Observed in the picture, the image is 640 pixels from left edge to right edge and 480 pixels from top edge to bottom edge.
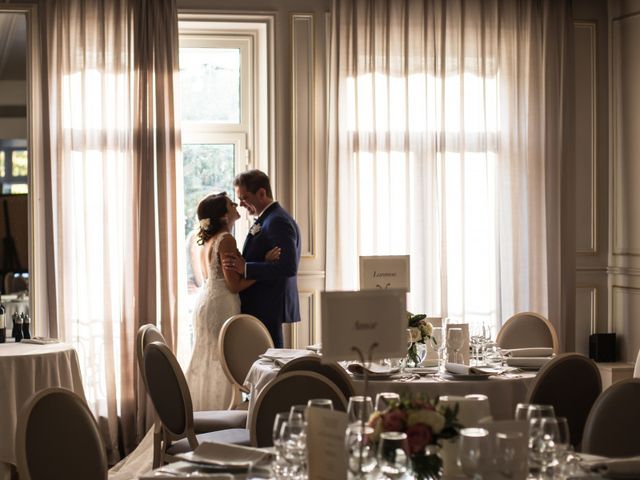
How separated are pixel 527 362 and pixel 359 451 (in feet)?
7.63

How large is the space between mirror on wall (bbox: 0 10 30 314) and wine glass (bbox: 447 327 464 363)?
331cm

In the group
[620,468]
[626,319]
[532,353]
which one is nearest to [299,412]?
[620,468]

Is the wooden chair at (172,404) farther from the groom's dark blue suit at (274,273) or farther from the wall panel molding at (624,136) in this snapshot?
the wall panel molding at (624,136)

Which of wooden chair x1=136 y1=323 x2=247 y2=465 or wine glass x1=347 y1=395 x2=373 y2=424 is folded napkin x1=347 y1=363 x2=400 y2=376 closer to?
wooden chair x1=136 y1=323 x2=247 y2=465

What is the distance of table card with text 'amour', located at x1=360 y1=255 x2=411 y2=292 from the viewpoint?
167 inches

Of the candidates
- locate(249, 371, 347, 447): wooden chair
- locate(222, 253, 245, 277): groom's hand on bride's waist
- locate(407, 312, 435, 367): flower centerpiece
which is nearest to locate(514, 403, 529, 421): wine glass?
locate(249, 371, 347, 447): wooden chair

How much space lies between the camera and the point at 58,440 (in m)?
2.80

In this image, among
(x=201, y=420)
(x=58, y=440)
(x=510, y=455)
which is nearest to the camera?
(x=510, y=455)

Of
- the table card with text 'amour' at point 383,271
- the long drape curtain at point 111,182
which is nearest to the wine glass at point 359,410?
the table card with text 'amour' at point 383,271

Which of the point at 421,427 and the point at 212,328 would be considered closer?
the point at 421,427

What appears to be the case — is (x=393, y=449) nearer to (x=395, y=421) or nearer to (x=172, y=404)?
(x=395, y=421)

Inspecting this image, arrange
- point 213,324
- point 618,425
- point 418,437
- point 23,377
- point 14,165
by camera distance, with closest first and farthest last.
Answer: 1. point 418,437
2. point 618,425
3. point 23,377
4. point 213,324
5. point 14,165

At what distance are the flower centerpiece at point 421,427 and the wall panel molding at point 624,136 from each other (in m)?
4.77

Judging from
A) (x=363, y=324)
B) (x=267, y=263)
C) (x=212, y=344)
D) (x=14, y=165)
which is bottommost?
(x=212, y=344)
